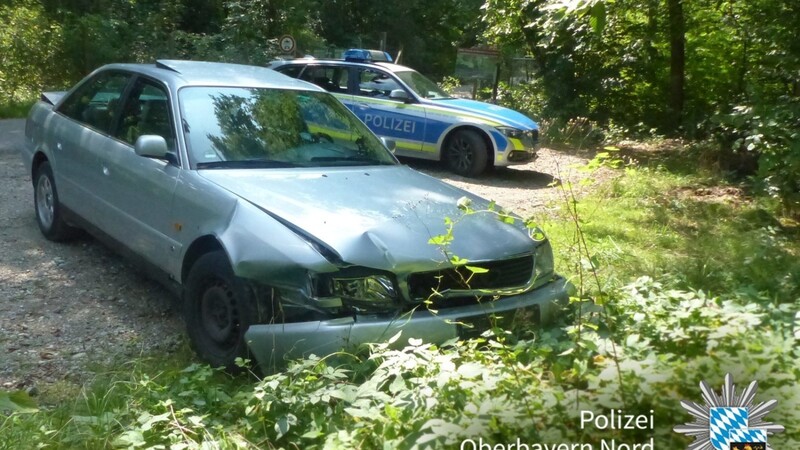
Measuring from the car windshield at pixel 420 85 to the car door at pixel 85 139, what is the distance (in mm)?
6348

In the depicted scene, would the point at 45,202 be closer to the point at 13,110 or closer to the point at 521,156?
the point at 521,156

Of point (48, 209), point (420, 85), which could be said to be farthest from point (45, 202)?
point (420, 85)

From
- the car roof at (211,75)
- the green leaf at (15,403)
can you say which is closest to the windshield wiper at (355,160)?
the car roof at (211,75)

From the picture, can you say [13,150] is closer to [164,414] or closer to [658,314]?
[164,414]

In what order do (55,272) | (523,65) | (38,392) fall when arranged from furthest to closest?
(523,65), (55,272), (38,392)

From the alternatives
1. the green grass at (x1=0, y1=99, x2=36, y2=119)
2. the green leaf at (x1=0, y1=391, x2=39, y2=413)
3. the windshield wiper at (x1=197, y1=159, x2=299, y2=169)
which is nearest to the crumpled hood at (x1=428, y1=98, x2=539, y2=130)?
the windshield wiper at (x1=197, y1=159, x2=299, y2=169)

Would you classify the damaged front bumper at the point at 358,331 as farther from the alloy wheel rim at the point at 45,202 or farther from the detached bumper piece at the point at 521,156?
the detached bumper piece at the point at 521,156

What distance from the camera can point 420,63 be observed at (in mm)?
33656

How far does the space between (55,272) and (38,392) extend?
88.1 inches

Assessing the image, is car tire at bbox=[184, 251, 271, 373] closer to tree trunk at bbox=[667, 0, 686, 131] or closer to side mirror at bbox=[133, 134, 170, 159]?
side mirror at bbox=[133, 134, 170, 159]

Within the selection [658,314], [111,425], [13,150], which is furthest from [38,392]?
[13,150]

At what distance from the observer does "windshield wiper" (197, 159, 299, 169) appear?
533cm

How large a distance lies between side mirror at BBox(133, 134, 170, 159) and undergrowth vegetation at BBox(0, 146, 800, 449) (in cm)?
130

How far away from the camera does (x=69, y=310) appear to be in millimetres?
5836
